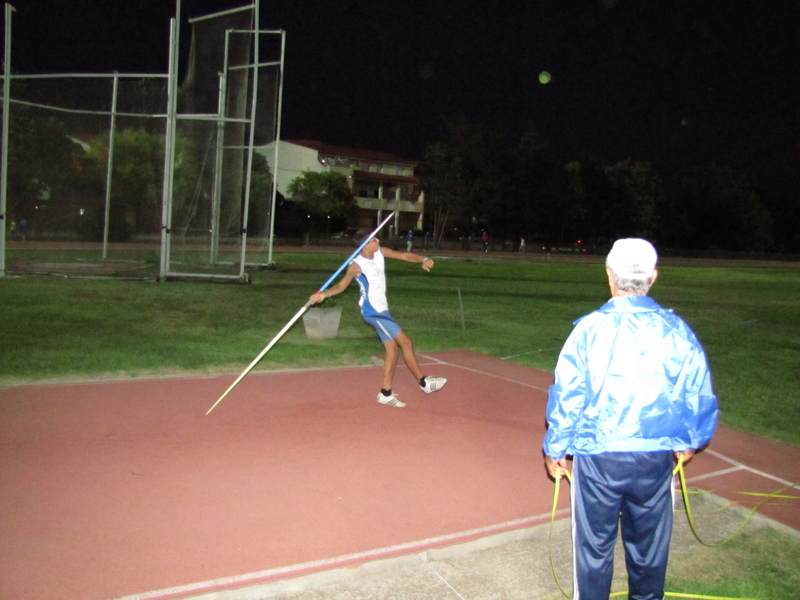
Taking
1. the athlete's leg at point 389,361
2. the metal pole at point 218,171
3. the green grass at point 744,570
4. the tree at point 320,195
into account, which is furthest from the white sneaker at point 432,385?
the tree at point 320,195

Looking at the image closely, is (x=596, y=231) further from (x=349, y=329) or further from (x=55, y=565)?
(x=55, y=565)

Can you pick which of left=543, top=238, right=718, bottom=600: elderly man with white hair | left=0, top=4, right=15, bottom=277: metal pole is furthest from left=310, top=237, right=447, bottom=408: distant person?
left=0, top=4, right=15, bottom=277: metal pole

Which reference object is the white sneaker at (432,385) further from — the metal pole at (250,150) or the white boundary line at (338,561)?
the metal pole at (250,150)

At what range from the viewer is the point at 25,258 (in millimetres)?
19625

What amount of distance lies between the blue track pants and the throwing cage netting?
1712cm

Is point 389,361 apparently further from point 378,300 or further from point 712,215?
point 712,215

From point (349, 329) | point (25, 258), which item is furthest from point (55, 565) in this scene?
point (25, 258)

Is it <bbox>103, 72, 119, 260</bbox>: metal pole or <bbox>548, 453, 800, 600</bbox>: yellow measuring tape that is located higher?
<bbox>103, 72, 119, 260</bbox>: metal pole

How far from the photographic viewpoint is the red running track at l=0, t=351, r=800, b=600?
420 cm

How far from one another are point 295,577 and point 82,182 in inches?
744

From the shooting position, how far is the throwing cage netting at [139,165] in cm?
1883

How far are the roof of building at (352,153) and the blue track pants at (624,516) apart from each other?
284 feet

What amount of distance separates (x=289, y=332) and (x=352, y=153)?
81.7 m

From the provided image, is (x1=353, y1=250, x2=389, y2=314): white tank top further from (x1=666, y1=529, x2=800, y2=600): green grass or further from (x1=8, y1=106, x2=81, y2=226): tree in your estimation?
(x1=8, y1=106, x2=81, y2=226): tree
